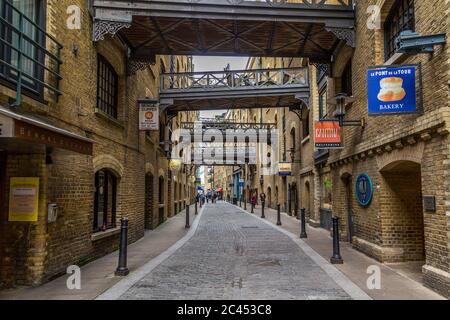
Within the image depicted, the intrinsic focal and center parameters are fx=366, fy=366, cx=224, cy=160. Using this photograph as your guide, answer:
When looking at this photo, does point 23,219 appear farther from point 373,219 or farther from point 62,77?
point 373,219

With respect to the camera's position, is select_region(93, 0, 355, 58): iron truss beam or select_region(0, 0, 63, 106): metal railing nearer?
select_region(0, 0, 63, 106): metal railing

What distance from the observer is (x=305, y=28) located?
10117 millimetres

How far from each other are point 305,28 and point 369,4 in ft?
6.24

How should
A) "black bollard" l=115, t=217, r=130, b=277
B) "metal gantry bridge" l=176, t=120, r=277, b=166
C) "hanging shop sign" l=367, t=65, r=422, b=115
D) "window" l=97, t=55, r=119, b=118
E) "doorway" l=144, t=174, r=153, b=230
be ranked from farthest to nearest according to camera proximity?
"metal gantry bridge" l=176, t=120, r=277, b=166
"doorway" l=144, t=174, r=153, b=230
"window" l=97, t=55, r=119, b=118
"black bollard" l=115, t=217, r=130, b=277
"hanging shop sign" l=367, t=65, r=422, b=115

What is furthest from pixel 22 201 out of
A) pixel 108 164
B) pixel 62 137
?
pixel 108 164

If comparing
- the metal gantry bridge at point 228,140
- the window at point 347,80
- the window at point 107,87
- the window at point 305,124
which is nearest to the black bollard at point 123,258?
the window at point 107,87

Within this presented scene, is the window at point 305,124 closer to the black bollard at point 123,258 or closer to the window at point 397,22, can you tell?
the window at point 397,22

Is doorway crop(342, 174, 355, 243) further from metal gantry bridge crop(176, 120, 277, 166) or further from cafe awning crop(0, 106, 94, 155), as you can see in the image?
metal gantry bridge crop(176, 120, 277, 166)

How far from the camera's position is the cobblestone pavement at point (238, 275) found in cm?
562

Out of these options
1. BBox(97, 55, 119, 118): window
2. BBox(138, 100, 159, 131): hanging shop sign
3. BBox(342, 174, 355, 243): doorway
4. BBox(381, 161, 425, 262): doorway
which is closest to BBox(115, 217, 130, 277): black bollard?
BBox(97, 55, 119, 118): window

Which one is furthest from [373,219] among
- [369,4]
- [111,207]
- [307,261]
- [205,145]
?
[205,145]

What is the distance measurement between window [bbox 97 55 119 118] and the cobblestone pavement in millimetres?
4349

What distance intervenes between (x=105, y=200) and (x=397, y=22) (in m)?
8.14

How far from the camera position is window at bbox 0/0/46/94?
5660 millimetres
